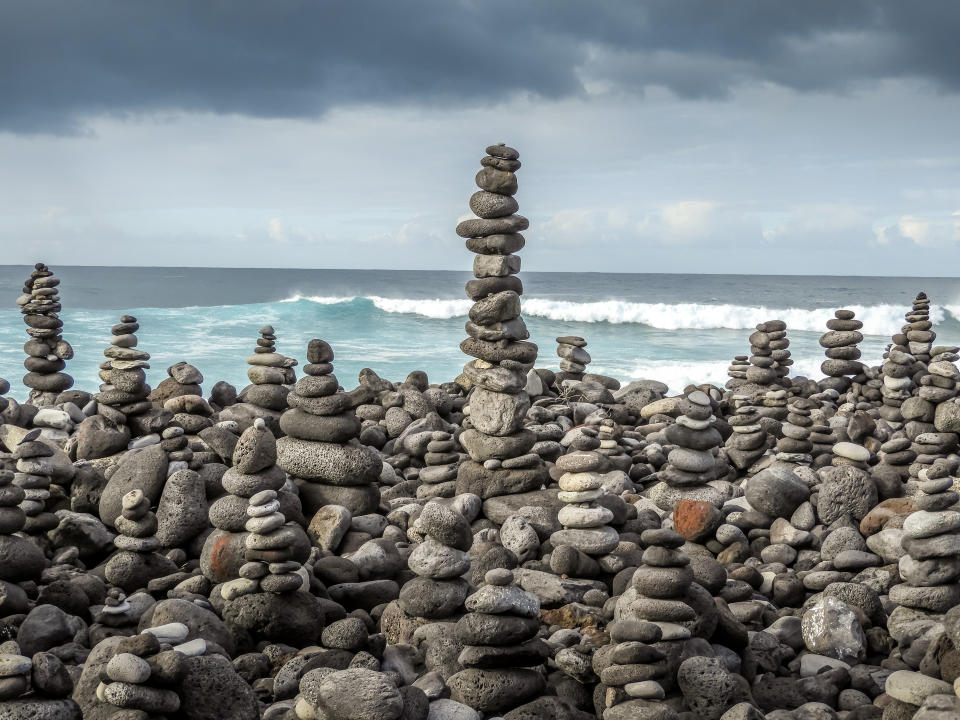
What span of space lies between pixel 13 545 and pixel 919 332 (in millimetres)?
11843

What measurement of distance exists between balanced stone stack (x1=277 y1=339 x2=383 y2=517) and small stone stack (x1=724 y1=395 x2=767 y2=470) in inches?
147

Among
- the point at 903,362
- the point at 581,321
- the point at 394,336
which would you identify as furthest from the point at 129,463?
the point at 581,321

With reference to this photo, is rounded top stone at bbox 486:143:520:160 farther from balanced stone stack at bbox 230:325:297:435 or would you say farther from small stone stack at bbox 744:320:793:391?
small stone stack at bbox 744:320:793:391

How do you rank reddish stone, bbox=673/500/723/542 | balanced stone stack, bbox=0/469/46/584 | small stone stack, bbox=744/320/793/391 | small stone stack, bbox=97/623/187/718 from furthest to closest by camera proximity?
small stone stack, bbox=744/320/793/391 → reddish stone, bbox=673/500/723/542 → balanced stone stack, bbox=0/469/46/584 → small stone stack, bbox=97/623/187/718

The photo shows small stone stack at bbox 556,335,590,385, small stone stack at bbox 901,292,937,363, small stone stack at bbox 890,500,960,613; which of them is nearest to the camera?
small stone stack at bbox 890,500,960,613

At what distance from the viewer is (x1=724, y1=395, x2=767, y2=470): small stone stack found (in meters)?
9.69

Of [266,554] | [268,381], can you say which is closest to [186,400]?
[268,381]

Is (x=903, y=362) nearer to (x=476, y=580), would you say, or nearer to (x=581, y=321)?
(x=476, y=580)

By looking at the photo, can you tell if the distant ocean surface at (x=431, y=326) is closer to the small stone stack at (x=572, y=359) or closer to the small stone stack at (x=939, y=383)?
the small stone stack at (x=572, y=359)

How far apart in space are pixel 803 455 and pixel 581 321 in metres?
31.0

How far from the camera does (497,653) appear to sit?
485cm

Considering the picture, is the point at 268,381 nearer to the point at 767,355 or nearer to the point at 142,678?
the point at 142,678

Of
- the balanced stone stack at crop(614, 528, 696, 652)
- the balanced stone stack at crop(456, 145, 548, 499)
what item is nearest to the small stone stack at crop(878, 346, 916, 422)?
the balanced stone stack at crop(456, 145, 548, 499)

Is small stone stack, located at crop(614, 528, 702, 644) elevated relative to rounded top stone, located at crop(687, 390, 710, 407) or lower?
lower
